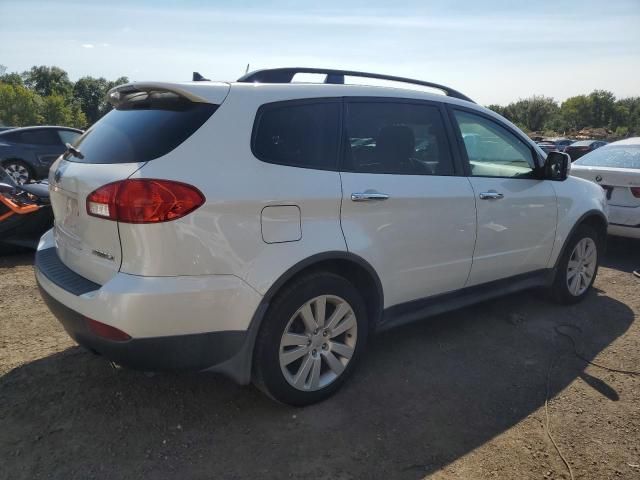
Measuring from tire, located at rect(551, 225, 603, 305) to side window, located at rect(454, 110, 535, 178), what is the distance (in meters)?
0.95

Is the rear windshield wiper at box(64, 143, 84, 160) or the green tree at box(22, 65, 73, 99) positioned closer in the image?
the rear windshield wiper at box(64, 143, 84, 160)

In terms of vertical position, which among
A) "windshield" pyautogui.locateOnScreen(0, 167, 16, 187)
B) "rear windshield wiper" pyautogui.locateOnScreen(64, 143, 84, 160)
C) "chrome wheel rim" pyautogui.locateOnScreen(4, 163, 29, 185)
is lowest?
"chrome wheel rim" pyautogui.locateOnScreen(4, 163, 29, 185)

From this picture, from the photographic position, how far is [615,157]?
21.4 feet

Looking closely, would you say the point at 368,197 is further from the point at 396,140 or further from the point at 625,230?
the point at 625,230

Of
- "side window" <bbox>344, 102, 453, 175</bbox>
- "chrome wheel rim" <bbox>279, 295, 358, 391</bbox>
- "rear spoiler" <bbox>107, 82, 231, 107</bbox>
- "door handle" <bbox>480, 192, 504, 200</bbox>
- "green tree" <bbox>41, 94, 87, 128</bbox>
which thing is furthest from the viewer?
"green tree" <bbox>41, 94, 87, 128</bbox>

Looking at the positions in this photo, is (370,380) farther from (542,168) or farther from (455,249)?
(542,168)

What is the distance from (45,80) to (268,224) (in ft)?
342

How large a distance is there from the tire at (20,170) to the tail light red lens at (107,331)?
1038 centimetres

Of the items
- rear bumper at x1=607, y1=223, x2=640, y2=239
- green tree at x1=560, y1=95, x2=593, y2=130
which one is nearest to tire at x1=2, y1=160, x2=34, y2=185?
rear bumper at x1=607, y1=223, x2=640, y2=239

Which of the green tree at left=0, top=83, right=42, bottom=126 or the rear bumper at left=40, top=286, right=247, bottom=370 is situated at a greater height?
the green tree at left=0, top=83, right=42, bottom=126

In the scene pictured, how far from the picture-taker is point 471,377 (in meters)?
3.30

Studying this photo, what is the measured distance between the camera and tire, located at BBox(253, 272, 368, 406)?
8.59 ft

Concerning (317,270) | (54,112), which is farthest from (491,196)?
A: (54,112)

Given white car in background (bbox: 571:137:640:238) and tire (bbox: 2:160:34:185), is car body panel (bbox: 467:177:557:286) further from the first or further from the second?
tire (bbox: 2:160:34:185)
